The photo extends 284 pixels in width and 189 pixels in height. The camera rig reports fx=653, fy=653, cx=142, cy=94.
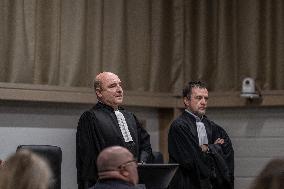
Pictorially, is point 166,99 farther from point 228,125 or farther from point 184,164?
point 184,164

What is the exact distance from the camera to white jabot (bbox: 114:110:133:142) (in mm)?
4934

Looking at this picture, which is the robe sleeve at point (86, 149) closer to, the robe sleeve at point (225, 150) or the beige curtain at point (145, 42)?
the robe sleeve at point (225, 150)

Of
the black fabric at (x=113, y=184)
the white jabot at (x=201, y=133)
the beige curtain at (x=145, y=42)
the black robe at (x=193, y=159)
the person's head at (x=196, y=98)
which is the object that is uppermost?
the beige curtain at (x=145, y=42)

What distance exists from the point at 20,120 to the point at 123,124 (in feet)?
4.06

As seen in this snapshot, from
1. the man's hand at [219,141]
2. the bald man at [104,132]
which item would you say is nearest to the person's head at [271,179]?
the bald man at [104,132]

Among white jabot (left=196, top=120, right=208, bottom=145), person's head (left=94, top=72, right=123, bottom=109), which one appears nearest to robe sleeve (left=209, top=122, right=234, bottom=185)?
white jabot (left=196, top=120, right=208, bottom=145)

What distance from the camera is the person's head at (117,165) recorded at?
9.12 feet

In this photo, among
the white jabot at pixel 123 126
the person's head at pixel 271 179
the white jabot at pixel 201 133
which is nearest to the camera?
the person's head at pixel 271 179

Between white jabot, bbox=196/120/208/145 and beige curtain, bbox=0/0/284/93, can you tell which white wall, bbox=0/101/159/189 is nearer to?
beige curtain, bbox=0/0/284/93

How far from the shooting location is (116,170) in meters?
2.79

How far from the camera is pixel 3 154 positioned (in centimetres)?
564

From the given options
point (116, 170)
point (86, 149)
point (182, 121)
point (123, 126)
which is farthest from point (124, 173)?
point (182, 121)

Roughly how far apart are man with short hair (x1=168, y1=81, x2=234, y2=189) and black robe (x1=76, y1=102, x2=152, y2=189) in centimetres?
30

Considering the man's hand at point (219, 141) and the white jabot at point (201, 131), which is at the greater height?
the white jabot at point (201, 131)
